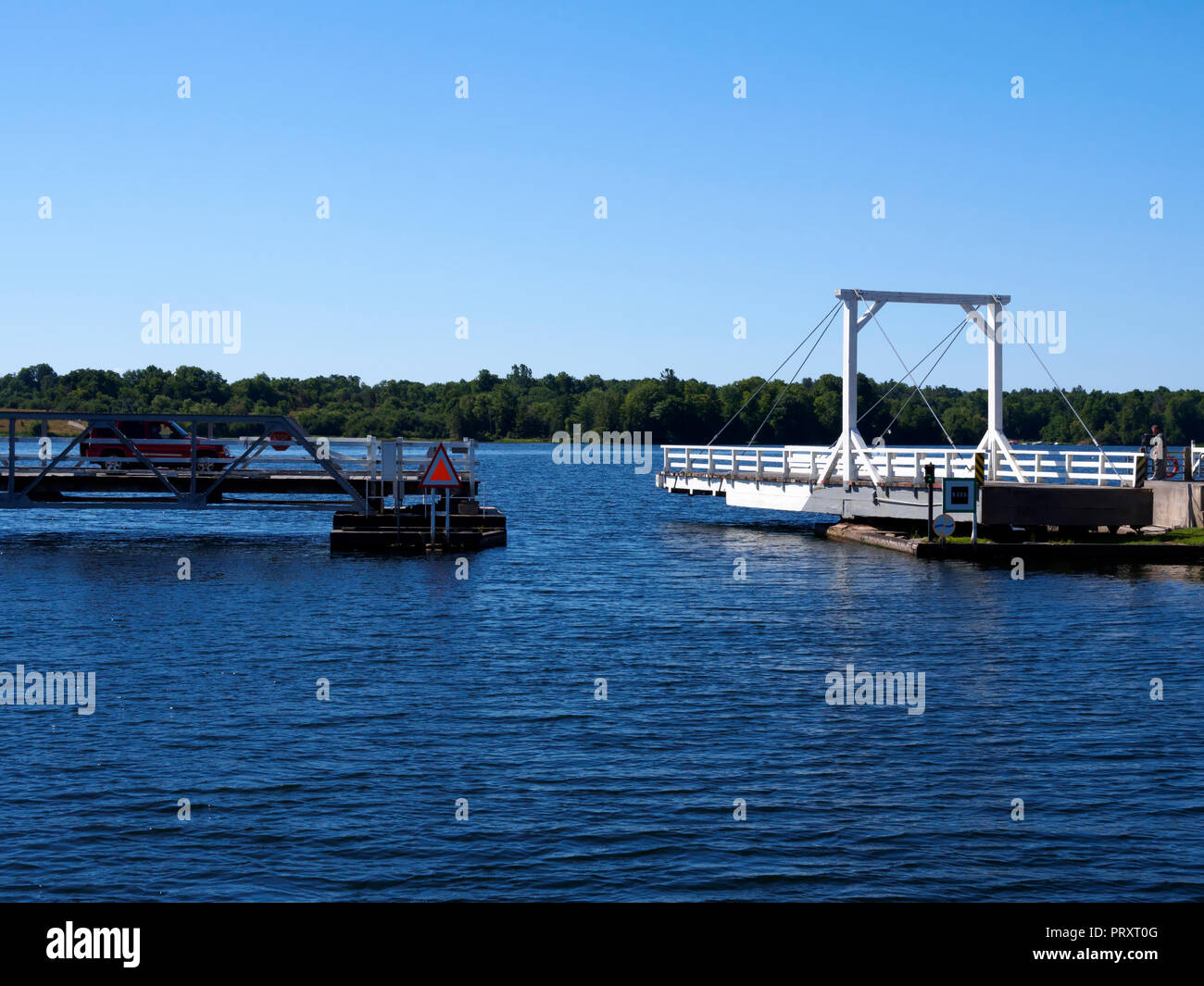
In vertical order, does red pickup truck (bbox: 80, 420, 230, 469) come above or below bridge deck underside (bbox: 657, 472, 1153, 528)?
above

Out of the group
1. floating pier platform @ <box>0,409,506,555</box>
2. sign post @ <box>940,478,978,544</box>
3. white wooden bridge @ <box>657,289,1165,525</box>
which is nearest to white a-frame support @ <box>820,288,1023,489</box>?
white wooden bridge @ <box>657,289,1165,525</box>

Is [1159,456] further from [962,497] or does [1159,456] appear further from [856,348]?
[856,348]

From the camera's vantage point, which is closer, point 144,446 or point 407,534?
point 407,534

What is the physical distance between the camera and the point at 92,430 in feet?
146

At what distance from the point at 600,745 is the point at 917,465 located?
31341mm

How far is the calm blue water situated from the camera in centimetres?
1103

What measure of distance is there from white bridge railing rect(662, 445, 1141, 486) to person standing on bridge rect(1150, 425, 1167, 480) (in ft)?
2.07

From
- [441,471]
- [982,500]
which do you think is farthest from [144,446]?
[982,500]

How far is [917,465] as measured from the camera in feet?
146

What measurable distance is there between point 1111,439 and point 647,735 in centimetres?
19354

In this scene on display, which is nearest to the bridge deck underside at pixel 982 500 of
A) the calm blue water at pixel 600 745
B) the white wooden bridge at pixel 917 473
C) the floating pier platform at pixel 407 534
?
the white wooden bridge at pixel 917 473

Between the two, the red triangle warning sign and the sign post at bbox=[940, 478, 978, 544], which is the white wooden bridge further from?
the red triangle warning sign

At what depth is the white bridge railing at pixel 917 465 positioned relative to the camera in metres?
40.6
